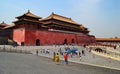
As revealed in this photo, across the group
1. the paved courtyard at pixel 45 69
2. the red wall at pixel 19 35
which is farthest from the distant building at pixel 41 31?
the paved courtyard at pixel 45 69

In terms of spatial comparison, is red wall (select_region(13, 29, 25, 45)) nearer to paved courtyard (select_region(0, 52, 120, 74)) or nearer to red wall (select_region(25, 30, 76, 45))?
red wall (select_region(25, 30, 76, 45))

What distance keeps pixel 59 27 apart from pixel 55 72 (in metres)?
33.4

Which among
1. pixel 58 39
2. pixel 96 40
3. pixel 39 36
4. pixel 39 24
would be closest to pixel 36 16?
pixel 39 24

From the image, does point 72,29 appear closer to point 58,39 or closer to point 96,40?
point 58,39

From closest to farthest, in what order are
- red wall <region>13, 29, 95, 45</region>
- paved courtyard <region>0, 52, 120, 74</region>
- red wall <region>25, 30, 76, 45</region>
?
1. paved courtyard <region>0, 52, 120, 74</region>
2. red wall <region>13, 29, 95, 45</region>
3. red wall <region>25, 30, 76, 45</region>

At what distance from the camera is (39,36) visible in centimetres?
3656

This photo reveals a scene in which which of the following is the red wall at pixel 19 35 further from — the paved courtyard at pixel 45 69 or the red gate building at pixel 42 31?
the paved courtyard at pixel 45 69

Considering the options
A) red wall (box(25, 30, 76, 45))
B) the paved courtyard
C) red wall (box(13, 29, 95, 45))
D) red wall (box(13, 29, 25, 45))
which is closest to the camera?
the paved courtyard

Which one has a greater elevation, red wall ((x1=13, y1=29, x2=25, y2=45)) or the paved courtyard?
red wall ((x1=13, y1=29, x2=25, y2=45))

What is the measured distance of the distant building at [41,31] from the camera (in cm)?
3441

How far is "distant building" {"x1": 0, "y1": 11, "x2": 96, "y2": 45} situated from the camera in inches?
1355

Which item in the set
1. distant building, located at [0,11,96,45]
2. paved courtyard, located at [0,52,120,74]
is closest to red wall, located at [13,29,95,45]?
distant building, located at [0,11,96,45]

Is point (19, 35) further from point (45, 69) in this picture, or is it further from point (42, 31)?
point (45, 69)

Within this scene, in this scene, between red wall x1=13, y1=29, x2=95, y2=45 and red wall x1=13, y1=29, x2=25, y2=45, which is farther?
red wall x1=13, y1=29, x2=95, y2=45
